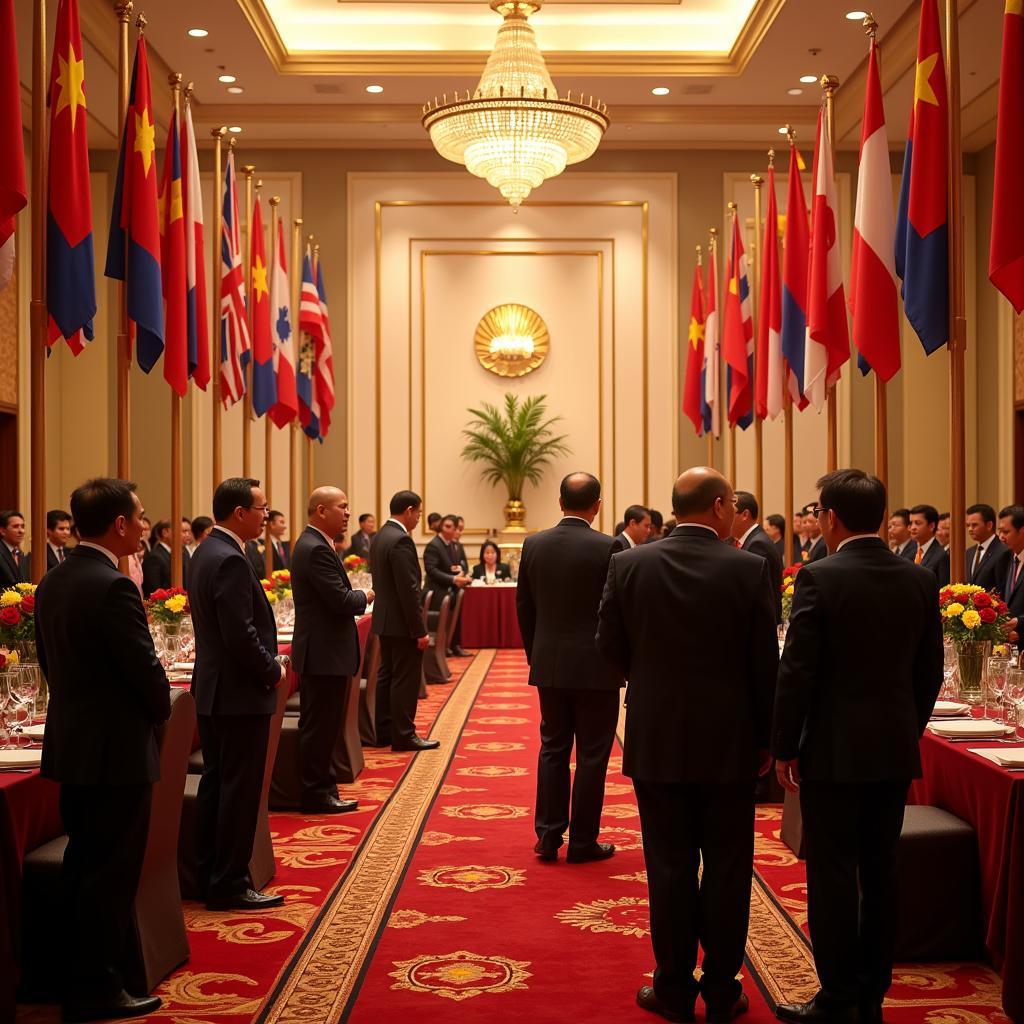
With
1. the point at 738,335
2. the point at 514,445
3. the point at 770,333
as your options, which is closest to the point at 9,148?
the point at 770,333

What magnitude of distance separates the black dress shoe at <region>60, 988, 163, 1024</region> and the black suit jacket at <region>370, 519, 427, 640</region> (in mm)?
4314

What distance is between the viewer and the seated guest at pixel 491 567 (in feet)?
49.9

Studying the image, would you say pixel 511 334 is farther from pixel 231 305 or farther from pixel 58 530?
pixel 58 530

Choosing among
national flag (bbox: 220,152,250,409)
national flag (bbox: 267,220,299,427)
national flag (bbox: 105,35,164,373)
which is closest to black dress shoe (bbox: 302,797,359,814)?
national flag (bbox: 105,35,164,373)

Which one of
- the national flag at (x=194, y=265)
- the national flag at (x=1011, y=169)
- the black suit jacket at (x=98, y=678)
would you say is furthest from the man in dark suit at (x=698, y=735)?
the national flag at (x=194, y=265)

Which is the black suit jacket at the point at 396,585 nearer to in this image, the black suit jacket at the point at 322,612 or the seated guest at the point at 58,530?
the black suit jacket at the point at 322,612

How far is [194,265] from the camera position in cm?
816

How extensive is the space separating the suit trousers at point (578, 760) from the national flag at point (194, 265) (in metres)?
3.66

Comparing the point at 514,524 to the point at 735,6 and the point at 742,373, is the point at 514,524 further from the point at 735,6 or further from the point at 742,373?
the point at 735,6

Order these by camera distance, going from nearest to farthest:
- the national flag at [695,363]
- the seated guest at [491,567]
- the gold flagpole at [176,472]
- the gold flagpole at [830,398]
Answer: the gold flagpole at [176,472] → the gold flagpole at [830,398] → the national flag at [695,363] → the seated guest at [491,567]

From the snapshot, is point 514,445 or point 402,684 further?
point 514,445

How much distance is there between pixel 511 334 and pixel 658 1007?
13.6 metres

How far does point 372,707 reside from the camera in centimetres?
866

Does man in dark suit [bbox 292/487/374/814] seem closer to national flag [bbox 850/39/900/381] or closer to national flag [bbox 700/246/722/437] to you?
national flag [bbox 850/39/900/381]
